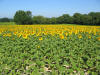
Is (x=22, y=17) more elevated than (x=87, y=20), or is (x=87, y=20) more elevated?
(x=22, y=17)

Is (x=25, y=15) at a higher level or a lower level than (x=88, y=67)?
higher

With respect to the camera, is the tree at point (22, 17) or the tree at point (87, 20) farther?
the tree at point (87, 20)

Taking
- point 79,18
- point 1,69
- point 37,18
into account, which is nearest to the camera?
point 1,69

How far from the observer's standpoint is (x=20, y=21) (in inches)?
1240

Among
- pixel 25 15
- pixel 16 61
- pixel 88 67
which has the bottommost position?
pixel 88 67

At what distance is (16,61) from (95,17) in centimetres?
3540

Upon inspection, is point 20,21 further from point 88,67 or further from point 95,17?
point 88,67

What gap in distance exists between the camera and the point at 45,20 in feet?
142

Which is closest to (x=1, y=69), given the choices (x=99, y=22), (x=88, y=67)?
(x=88, y=67)

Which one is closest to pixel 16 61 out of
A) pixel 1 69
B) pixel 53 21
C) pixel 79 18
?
pixel 1 69

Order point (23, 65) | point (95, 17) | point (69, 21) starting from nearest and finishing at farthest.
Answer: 1. point (23, 65)
2. point (95, 17)
3. point (69, 21)

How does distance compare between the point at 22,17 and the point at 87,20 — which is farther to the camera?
the point at 87,20

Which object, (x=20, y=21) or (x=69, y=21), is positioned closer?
(x=20, y=21)

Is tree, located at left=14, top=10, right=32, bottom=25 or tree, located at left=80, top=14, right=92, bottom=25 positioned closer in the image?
tree, located at left=14, top=10, right=32, bottom=25
